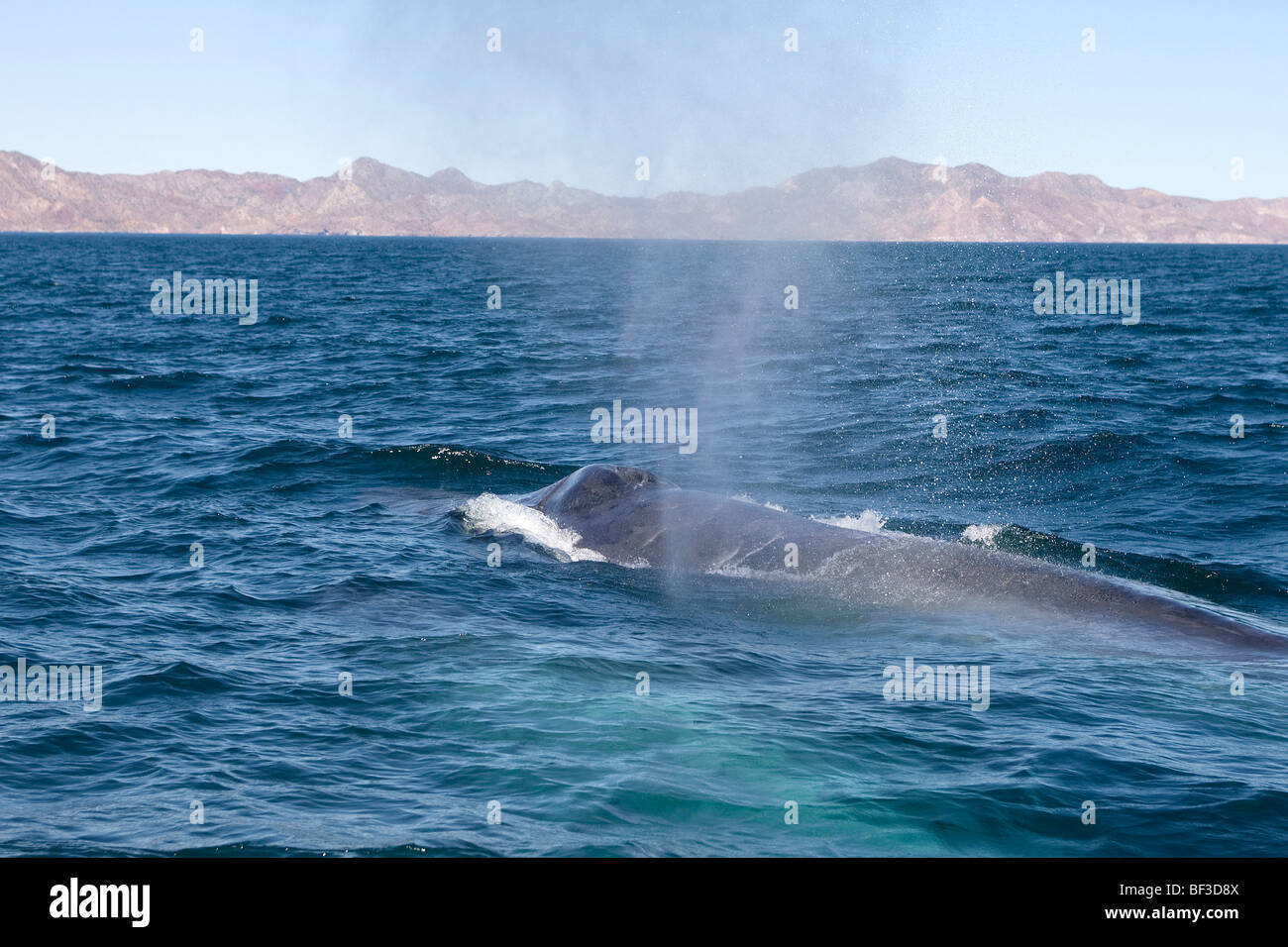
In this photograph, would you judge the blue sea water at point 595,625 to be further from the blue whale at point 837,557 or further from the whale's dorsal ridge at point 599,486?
the whale's dorsal ridge at point 599,486

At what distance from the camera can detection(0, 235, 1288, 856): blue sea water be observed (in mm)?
9055

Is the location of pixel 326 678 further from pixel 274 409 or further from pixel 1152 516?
pixel 274 409

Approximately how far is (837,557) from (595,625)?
3.69 m

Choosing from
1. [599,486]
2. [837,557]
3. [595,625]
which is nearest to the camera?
[595,625]

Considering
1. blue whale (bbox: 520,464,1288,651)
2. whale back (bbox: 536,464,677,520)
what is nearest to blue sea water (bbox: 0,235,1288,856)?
blue whale (bbox: 520,464,1288,651)

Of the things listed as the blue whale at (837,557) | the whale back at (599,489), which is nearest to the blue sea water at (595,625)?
the blue whale at (837,557)

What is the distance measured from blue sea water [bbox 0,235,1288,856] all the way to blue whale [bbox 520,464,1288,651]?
1.71 feet

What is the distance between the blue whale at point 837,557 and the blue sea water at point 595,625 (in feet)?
1.71

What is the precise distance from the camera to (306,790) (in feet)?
30.5

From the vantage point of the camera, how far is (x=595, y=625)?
13.8 m

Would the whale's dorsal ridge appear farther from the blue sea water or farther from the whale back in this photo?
the blue sea water

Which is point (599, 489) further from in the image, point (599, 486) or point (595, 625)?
point (595, 625)

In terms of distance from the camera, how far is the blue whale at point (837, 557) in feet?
44.8

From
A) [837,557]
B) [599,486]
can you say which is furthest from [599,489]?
[837,557]
